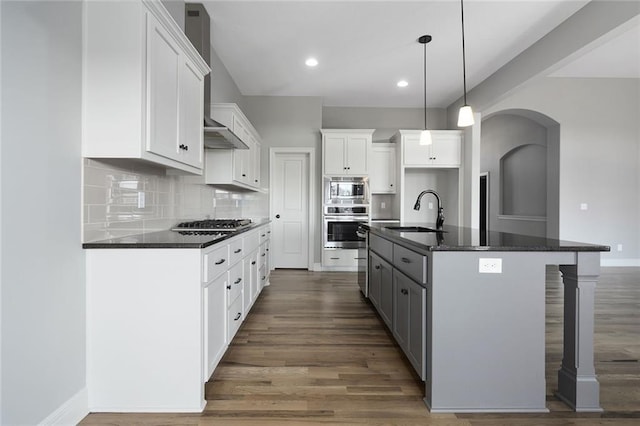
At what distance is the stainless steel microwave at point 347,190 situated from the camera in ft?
18.2

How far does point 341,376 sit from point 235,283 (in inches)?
40.4

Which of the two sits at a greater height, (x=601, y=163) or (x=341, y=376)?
(x=601, y=163)

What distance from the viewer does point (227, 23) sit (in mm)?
3346

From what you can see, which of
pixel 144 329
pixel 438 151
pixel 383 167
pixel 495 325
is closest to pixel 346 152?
pixel 383 167

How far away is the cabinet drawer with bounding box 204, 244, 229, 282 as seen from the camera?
181 centimetres

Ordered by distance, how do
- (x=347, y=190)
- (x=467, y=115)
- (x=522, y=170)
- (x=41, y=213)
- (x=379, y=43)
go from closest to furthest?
(x=41, y=213) < (x=467, y=115) < (x=379, y=43) < (x=347, y=190) < (x=522, y=170)

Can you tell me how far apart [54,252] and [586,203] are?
7387 mm

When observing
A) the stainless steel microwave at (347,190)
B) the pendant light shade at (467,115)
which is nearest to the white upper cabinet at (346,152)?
the stainless steel microwave at (347,190)

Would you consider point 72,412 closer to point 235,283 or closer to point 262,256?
point 235,283

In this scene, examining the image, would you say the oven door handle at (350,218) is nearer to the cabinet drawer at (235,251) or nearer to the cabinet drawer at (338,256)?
Result: the cabinet drawer at (338,256)

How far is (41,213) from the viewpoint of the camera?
143 centimetres

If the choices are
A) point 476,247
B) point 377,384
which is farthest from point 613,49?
point 377,384

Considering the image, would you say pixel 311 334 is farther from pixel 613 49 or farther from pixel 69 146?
pixel 613 49

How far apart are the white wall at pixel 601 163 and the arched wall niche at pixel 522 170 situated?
206 mm
